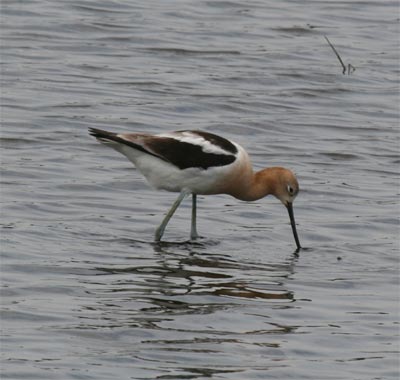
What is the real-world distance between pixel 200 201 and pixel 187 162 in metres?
1.44

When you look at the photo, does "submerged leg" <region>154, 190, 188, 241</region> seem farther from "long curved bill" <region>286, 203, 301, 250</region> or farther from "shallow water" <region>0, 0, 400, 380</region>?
"long curved bill" <region>286, 203, 301, 250</region>

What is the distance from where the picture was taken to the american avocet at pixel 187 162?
1149 cm

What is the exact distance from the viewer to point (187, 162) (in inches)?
454

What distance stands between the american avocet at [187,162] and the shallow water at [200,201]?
0.34m

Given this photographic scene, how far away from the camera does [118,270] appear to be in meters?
10.2

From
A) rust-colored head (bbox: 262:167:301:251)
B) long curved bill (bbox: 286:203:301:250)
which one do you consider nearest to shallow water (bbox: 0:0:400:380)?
long curved bill (bbox: 286:203:301:250)

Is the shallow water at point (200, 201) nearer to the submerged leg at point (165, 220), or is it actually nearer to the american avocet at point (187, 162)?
the submerged leg at point (165, 220)

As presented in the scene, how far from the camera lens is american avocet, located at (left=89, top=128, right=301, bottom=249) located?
11.5 m

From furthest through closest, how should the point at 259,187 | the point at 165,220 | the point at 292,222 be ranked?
the point at 259,187
the point at 292,222
the point at 165,220

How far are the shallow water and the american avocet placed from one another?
1.12 ft

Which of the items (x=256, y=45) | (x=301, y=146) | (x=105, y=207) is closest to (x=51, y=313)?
(x=105, y=207)

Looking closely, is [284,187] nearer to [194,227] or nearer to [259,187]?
[259,187]

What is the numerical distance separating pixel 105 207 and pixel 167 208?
1.94 feet

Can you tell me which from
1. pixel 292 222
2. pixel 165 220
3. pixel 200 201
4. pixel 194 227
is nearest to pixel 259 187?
pixel 292 222
